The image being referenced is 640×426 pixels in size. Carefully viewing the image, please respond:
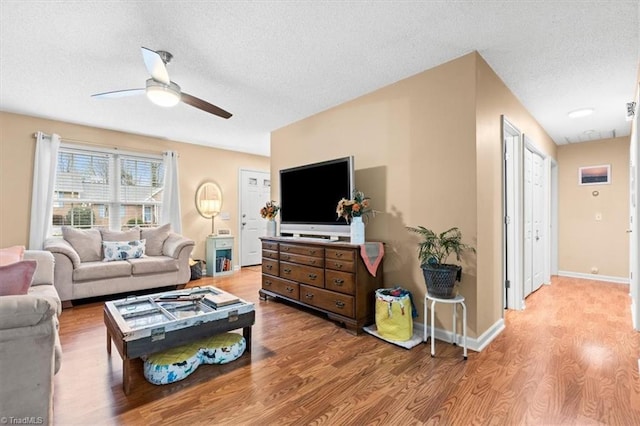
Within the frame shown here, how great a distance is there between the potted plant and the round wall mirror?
4.16 m

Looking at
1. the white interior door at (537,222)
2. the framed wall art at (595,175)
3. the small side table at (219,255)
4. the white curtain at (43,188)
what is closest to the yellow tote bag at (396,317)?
the white interior door at (537,222)

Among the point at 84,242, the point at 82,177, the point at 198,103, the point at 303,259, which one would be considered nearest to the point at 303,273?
the point at 303,259

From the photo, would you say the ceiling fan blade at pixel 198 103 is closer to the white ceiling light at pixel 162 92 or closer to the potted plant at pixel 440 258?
the white ceiling light at pixel 162 92

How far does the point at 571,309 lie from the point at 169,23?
487cm

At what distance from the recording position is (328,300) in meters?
3.01

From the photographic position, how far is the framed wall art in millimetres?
4930

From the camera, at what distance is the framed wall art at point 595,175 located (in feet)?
16.2

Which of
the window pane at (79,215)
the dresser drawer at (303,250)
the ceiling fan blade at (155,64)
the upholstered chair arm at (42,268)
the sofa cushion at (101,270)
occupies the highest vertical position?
the ceiling fan blade at (155,64)

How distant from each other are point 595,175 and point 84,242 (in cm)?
802

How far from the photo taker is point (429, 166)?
273 cm

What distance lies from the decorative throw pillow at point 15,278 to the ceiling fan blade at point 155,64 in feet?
4.81

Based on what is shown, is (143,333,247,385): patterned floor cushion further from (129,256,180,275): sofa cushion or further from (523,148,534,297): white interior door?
(523,148,534,297): white interior door

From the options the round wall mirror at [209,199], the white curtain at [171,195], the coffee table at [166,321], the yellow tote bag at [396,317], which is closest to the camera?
the coffee table at [166,321]

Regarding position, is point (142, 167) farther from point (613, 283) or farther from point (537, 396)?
point (613, 283)
